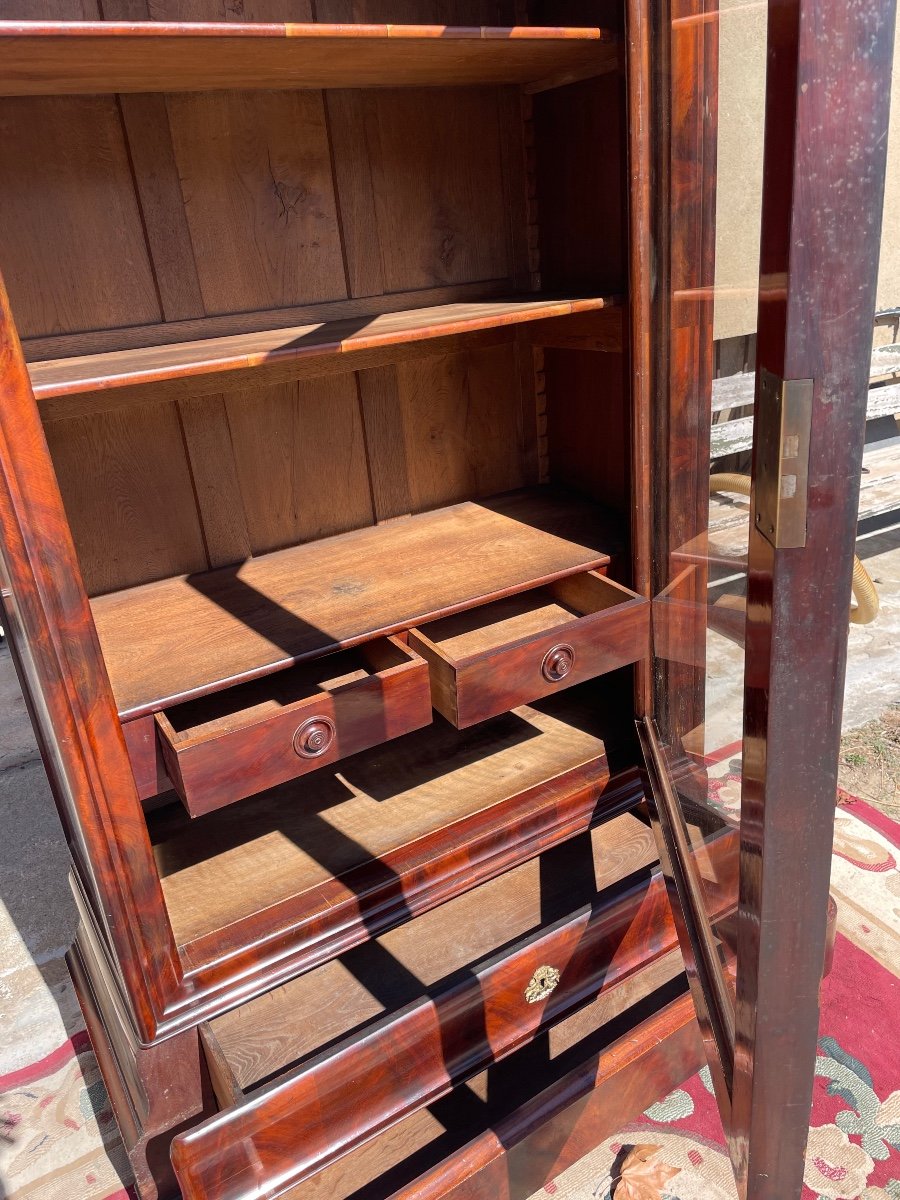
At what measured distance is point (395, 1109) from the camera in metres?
0.93

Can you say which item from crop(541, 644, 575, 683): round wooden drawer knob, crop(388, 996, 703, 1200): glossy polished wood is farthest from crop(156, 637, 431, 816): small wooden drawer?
crop(388, 996, 703, 1200): glossy polished wood

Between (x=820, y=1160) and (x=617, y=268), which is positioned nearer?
(x=820, y=1160)

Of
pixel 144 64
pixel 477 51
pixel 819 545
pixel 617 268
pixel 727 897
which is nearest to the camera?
pixel 819 545

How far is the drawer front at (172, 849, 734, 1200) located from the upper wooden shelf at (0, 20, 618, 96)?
99 cm

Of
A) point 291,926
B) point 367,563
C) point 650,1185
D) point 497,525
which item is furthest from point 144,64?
point 650,1185

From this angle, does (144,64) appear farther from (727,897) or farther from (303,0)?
(727,897)

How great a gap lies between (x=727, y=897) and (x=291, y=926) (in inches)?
22.1

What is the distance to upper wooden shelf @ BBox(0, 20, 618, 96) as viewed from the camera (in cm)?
78

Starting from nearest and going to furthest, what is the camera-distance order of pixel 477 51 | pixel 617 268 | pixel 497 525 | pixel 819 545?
1. pixel 819 545
2. pixel 477 51
3. pixel 617 268
4. pixel 497 525

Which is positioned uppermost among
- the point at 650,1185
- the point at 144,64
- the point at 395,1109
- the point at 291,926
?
the point at 144,64

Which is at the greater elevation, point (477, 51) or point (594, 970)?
point (477, 51)

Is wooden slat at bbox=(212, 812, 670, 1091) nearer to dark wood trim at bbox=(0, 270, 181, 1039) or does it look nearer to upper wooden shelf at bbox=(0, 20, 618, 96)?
dark wood trim at bbox=(0, 270, 181, 1039)

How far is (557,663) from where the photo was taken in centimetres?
115

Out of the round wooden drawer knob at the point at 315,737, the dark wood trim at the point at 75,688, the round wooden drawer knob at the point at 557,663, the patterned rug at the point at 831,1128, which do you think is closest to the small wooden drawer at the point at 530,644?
the round wooden drawer knob at the point at 557,663
